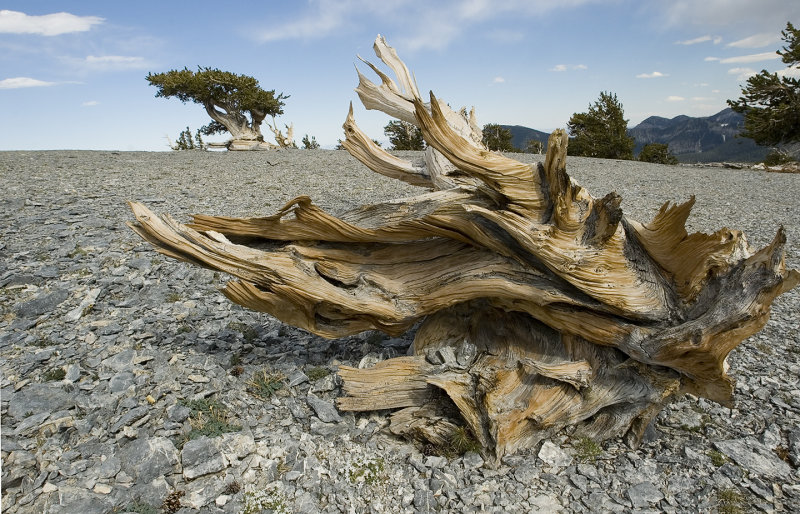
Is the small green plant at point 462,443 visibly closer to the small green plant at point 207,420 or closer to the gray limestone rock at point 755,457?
the small green plant at point 207,420

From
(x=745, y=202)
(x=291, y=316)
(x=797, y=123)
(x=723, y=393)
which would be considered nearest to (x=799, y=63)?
(x=797, y=123)

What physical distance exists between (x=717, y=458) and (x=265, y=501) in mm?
4479

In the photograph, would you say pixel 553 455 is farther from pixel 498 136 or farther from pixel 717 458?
pixel 498 136

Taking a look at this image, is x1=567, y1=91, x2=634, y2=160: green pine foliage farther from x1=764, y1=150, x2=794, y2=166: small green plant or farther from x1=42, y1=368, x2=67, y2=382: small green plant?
x1=42, y1=368, x2=67, y2=382: small green plant

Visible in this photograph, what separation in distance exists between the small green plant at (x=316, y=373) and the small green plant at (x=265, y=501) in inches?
68.3

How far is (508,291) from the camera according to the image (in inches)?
212

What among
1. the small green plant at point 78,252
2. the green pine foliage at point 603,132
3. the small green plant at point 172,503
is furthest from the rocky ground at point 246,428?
the green pine foliage at point 603,132

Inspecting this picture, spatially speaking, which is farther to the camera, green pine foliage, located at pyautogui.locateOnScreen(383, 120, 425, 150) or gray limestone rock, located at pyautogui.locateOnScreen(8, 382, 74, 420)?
green pine foliage, located at pyautogui.locateOnScreen(383, 120, 425, 150)

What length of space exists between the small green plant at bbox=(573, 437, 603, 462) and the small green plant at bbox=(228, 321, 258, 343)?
4.56m

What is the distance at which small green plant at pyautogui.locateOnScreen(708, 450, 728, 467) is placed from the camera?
4898mm

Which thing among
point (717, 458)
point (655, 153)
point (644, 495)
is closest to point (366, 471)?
point (644, 495)

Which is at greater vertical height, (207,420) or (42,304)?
(42,304)

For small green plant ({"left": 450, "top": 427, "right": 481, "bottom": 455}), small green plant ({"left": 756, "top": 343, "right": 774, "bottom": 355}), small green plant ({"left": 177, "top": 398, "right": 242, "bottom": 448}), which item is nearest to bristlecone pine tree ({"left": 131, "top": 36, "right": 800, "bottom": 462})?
small green plant ({"left": 450, "top": 427, "right": 481, "bottom": 455})

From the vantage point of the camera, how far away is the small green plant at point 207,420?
5.08 metres
